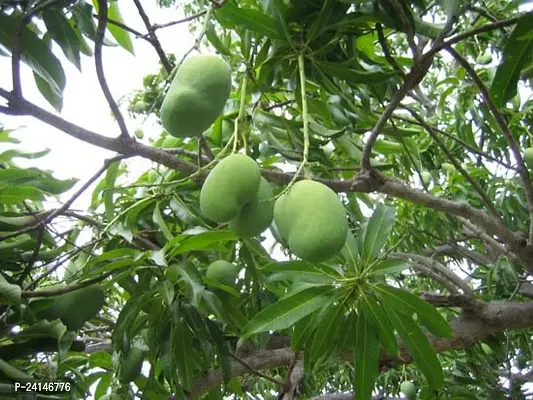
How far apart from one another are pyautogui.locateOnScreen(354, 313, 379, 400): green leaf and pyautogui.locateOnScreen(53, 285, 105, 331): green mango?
0.53 meters

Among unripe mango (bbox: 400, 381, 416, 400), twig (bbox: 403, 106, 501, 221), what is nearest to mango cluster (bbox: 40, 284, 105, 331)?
twig (bbox: 403, 106, 501, 221)

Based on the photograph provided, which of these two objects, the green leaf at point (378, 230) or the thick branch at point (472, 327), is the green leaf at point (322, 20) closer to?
the green leaf at point (378, 230)

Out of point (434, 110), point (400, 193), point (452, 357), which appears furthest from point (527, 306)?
point (434, 110)

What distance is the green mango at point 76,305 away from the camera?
121 centimetres

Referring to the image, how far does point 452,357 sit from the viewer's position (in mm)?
2447

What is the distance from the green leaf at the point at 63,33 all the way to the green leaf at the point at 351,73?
16.2 inches

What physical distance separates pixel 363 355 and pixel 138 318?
517 millimetres

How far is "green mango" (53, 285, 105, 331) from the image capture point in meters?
1.21

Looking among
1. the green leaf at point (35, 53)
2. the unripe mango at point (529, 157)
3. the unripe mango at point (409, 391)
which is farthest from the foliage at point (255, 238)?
the unripe mango at point (409, 391)

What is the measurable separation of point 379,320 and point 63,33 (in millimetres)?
797

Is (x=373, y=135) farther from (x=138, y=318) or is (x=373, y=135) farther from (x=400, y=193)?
(x=138, y=318)

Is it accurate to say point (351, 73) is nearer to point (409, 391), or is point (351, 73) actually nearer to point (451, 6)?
point (451, 6)

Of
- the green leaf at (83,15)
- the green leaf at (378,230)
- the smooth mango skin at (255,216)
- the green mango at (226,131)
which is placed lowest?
the smooth mango skin at (255,216)

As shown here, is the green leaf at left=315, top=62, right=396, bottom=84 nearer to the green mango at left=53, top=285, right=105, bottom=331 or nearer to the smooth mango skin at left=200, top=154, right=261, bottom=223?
the smooth mango skin at left=200, top=154, right=261, bottom=223
